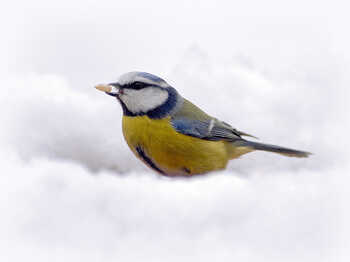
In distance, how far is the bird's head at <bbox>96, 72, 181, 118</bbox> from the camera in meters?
2.65

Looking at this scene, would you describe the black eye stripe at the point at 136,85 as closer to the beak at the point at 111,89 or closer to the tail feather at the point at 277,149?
the beak at the point at 111,89

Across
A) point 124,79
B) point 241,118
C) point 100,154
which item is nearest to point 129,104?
point 124,79

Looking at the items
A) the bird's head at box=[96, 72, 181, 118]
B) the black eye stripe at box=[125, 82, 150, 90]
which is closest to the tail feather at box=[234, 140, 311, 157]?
the bird's head at box=[96, 72, 181, 118]

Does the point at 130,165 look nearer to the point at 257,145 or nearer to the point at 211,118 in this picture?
the point at 211,118

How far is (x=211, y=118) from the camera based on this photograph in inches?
112

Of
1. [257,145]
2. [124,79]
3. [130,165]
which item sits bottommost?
[130,165]

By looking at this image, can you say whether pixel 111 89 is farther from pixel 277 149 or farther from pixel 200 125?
pixel 277 149

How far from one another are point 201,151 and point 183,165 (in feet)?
0.39

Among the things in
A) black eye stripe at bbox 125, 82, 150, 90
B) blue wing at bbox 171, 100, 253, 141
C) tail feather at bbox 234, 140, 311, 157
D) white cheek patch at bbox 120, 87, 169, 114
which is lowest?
tail feather at bbox 234, 140, 311, 157

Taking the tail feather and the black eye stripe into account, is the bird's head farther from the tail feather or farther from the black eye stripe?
the tail feather

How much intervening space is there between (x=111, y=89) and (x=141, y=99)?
15 cm

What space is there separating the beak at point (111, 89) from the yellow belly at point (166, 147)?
0.13 m

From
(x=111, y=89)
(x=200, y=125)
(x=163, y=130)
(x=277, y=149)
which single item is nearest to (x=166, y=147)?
(x=163, y=130)

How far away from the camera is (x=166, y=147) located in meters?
2.60
